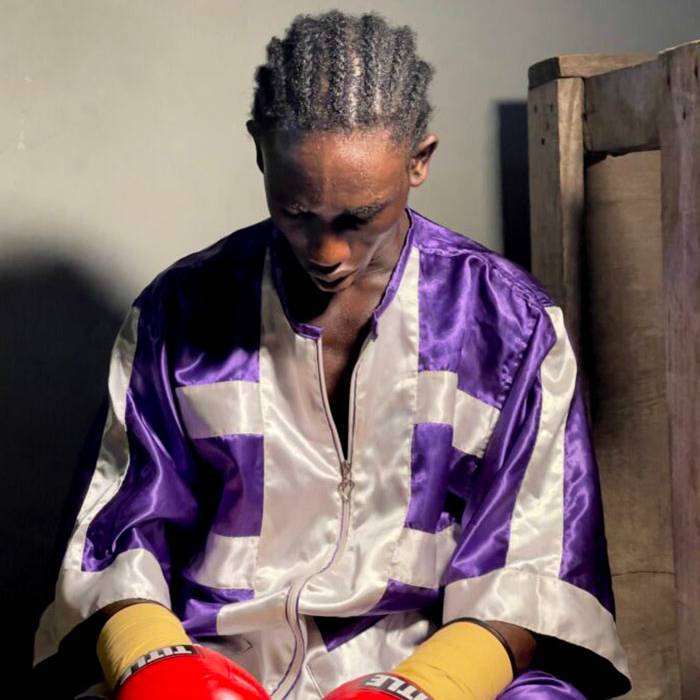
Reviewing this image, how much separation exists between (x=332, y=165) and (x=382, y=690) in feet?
1.48

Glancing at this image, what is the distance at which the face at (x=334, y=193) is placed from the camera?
112 cm

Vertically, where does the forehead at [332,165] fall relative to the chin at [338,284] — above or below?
above

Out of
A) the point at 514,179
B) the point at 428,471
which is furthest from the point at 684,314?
the point at 514,179

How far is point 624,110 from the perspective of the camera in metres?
1.50

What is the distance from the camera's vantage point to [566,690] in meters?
1.20

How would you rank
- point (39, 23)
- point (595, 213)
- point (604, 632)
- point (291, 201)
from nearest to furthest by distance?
point (291, 201) < point (604, 632) < point (39, 23) < point (595, 213)

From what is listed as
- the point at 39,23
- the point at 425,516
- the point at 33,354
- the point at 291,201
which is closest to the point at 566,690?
the point at 425,516

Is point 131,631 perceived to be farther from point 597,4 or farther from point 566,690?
point 597,4

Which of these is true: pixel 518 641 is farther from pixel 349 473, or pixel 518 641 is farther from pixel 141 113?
pixel 141 113

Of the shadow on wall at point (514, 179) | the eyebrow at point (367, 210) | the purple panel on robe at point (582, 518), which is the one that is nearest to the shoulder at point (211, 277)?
the eyebrow at point (367, 210)

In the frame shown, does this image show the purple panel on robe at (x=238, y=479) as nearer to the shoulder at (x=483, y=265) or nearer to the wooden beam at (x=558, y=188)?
the shoulder at (x=483, y=265)

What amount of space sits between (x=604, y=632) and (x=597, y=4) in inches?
34.2

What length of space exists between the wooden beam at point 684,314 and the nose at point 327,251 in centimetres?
40

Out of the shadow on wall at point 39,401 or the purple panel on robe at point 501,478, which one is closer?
the purple panel on robe at point 501,478
